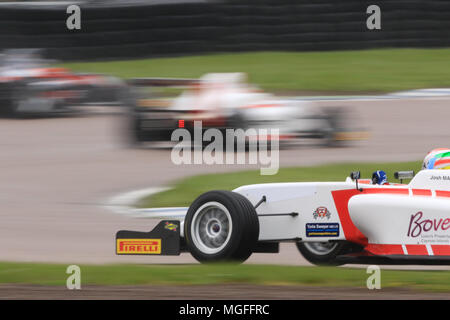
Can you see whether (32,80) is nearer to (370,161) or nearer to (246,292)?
(370,161)

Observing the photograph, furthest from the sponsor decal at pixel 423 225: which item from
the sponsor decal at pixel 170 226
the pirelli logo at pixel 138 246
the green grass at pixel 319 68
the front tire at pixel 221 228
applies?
the green grass at pixel 319 68

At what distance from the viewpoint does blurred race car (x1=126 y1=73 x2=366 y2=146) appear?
14203 mm

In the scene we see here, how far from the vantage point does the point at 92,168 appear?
13.1 meters

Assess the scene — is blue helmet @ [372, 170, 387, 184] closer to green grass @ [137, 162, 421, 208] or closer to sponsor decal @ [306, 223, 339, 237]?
sponsor decal @ [306, 223, 339, 237]

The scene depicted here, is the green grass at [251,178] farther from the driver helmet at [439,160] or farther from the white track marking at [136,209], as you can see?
the driver helmet at [439,160]

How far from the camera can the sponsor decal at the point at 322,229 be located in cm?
665

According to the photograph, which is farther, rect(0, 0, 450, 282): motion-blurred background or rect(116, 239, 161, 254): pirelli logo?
rect(0, 0, 450, 282): motion-blurred background

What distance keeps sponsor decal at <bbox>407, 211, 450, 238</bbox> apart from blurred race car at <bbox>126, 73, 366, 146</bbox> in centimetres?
792

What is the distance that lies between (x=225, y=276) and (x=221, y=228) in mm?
575

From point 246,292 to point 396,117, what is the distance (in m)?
11.6

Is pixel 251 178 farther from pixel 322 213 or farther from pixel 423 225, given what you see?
pixel 423 225

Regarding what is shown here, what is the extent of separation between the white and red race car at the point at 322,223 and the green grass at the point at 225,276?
0.58 feet

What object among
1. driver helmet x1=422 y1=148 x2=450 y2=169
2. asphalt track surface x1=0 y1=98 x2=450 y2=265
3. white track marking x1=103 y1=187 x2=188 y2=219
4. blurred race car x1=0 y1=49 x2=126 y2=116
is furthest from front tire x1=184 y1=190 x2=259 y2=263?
blurred race car x1=0 y1=49 x2=126 y2=116
